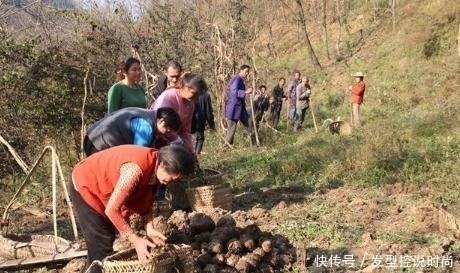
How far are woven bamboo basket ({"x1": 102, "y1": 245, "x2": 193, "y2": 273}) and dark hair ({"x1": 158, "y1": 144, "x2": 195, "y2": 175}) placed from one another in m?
0.55

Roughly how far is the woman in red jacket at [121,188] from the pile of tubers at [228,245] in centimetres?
68

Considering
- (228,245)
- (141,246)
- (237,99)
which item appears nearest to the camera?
(141,246)

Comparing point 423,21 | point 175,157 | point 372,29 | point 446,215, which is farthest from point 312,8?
point 175,157

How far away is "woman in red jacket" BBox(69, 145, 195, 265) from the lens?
3.12 meters

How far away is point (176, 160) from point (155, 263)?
0.63m

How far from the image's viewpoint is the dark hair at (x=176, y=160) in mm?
3049

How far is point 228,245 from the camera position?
4258mm

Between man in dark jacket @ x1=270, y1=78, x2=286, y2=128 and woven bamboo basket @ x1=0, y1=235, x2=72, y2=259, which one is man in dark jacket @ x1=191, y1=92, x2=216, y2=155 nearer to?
woven bamboo basket @ x1=0, y1=235, x2=72, y2=259

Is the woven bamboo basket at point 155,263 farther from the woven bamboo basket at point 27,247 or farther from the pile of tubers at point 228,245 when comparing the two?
the woven bamboo basket at point 27,247

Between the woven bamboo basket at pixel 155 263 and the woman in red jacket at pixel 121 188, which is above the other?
the woman in red jacket at pixel 121 188

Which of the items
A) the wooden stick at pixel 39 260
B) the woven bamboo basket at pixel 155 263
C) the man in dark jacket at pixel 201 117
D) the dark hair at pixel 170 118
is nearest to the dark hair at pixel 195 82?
the dark hair at pixel 170 118

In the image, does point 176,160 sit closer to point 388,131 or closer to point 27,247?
point 27,247

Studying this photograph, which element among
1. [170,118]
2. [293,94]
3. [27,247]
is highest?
[170,118]

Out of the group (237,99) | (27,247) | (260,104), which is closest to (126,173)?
(27,247)
